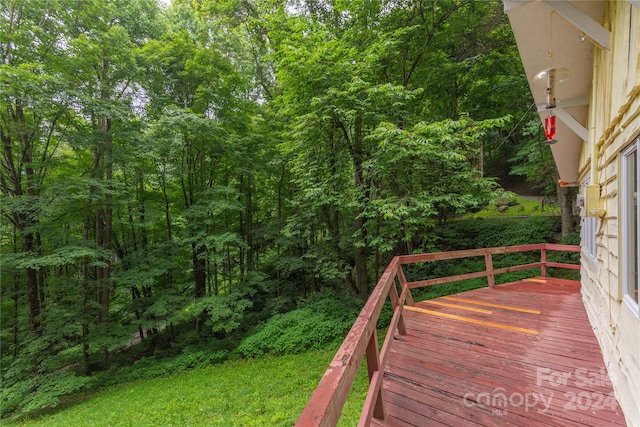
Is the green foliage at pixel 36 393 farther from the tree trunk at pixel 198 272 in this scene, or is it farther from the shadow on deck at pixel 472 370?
the shadow on deck at pixel 472 370

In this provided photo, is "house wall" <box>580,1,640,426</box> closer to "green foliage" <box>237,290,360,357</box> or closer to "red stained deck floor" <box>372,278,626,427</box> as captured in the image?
"red stained deck floor" <box>372,278,626,427</box>

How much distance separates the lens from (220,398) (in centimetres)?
568

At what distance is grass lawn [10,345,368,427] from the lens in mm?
4798

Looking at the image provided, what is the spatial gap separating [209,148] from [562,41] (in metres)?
9.81

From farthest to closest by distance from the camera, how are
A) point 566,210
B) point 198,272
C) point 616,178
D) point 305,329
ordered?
point 198,272, point 566,210, point 305,329, point 616,178

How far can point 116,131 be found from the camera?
8250 mm

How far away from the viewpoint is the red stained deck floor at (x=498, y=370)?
204cm

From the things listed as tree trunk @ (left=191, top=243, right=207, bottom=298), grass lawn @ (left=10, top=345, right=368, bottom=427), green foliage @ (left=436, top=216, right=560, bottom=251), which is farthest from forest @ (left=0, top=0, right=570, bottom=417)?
grass lawn @ (left=10, top=345, right=368, bottom=427)

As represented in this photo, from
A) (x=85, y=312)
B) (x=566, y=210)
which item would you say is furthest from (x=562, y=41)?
(x=85, y=312)

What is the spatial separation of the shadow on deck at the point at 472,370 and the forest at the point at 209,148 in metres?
2.35

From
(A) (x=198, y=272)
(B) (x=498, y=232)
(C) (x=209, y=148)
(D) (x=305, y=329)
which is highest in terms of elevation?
(C) (x=209, y=148)

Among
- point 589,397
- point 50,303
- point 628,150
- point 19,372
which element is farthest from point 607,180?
point 50,303

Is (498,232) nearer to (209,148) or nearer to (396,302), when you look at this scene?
(396,302)

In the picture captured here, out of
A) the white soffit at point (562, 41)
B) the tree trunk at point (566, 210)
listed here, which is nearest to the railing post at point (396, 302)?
the white soffit at point (562, 41)
